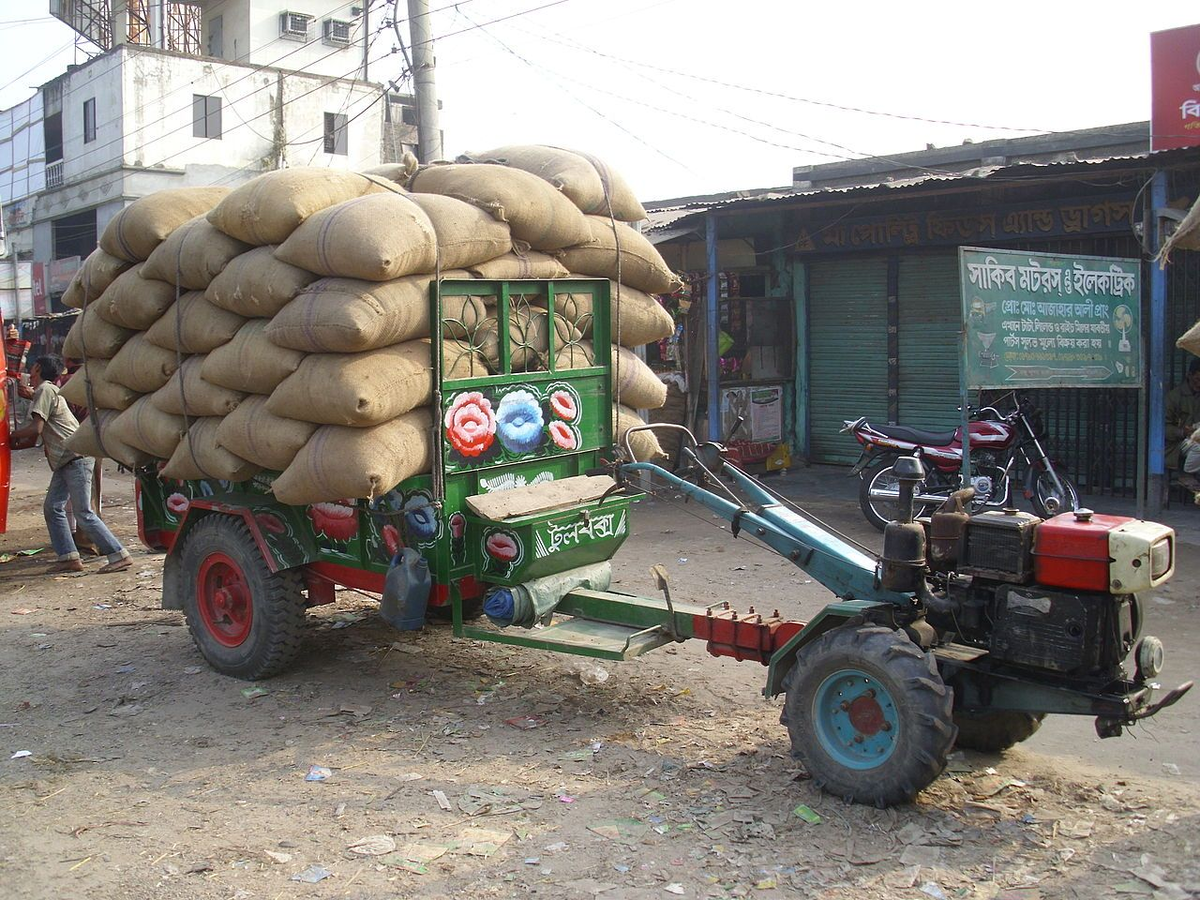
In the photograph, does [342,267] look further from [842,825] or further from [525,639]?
[842,825]

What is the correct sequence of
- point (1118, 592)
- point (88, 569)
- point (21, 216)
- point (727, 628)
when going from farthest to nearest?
point (21, 216)
point (88, 569)
point (727, 628)
point (1118, 592)

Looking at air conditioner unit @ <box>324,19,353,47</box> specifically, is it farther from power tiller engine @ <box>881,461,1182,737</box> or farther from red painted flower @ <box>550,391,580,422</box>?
power tiller engine @ <box>881,461,1182,737</box>

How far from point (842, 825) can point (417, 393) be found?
2.69m

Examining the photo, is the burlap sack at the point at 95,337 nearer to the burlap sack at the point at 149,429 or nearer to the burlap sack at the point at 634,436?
the burlap sack at the point at 149,429

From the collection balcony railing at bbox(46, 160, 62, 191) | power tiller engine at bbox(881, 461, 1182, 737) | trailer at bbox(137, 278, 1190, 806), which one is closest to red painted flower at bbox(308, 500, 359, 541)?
trailer at bbox(137, 278, 1190, 806)

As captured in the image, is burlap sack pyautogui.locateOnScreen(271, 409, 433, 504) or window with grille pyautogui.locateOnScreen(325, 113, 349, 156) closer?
burlap sack pyautogui.locateOnScreen(271, 409, 433, 504)

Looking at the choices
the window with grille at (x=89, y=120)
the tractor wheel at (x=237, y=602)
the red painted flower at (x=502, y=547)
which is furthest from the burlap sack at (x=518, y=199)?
the window with grille at (x=89, y=120)

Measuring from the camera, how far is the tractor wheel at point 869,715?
3.83 meters

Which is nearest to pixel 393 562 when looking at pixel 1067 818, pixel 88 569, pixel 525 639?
pixel 525 639

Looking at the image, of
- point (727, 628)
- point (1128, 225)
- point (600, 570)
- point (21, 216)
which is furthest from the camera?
point (21, 216)

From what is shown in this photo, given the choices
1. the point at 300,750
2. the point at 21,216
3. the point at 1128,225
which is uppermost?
the point at 21,216

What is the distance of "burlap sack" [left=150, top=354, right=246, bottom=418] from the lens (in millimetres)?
5664

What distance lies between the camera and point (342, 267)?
4.96m

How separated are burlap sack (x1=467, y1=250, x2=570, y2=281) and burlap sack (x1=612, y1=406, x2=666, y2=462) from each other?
2.91 feet
